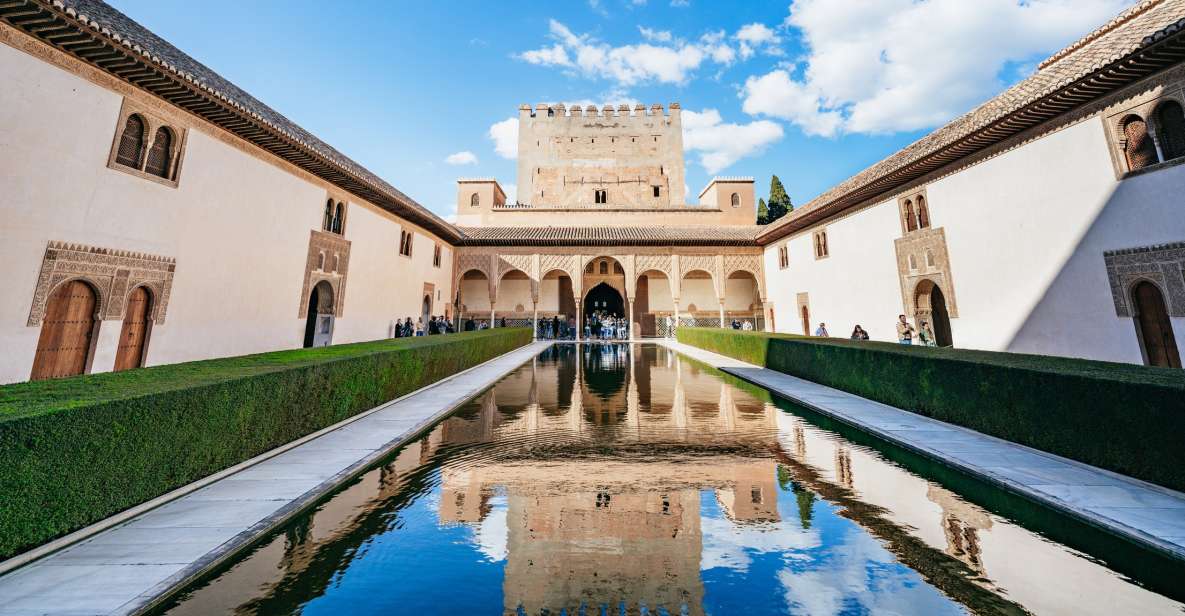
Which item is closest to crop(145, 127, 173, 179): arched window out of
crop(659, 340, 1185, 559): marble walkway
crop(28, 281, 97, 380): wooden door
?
crop(28, 281, 97, 380): wooden door

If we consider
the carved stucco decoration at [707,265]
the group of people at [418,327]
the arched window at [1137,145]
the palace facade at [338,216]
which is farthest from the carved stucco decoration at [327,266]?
the arched window at [1137,145]

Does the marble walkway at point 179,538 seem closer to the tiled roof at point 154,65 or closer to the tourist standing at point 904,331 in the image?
the tiled roof at point 154,65

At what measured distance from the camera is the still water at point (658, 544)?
1.87m

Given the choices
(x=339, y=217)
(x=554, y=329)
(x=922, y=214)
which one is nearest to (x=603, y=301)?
(x=554, y=329)

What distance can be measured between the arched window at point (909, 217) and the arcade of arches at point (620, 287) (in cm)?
881

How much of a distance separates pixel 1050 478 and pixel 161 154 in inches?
474

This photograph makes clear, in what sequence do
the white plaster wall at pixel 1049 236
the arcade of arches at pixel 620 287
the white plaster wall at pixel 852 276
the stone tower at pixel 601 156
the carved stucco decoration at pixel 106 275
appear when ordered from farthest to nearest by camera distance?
the stone tower at pixel 601 156 < the arcade of arches at pixel 620 287 < the white plaster wall at pixel 852 276 < the white plaster wall at pixel 1049 236 < the carved stucco decoration at pixel 106 275

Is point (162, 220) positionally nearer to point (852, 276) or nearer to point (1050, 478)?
point (1050, 478)

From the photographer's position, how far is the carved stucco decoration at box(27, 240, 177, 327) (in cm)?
564

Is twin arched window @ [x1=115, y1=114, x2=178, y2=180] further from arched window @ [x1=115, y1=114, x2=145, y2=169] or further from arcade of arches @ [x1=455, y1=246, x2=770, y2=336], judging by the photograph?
arcade of arches @ [x1=455, y1=246, x2=770, y2=336]

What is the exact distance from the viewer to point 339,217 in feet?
38.1

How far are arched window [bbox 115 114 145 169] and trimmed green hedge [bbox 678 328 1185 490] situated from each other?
1178 centimetres

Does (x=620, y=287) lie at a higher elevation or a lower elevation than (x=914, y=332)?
Result: higher

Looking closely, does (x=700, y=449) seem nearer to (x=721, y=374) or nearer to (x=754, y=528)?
(x=754, y=528)
